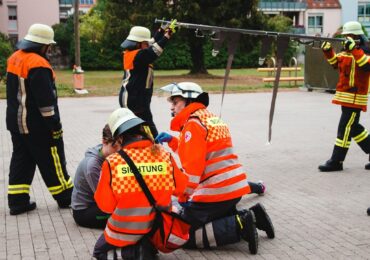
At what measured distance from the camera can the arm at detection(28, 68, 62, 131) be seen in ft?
19.3

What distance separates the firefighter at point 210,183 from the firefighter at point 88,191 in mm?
764

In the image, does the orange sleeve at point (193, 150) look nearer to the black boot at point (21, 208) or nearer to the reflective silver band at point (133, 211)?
the reflective silver band at point (133, 211)

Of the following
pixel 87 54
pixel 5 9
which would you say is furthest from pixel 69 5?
pixel 87 54

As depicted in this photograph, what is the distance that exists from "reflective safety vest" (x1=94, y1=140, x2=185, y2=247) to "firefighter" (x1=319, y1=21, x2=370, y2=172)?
13.4 ft

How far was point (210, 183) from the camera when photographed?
500 centimetres

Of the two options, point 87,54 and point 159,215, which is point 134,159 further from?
point 87,54

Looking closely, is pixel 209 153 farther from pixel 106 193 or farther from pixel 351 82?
pixel 351 82

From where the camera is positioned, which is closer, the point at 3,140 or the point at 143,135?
the point at 143,135

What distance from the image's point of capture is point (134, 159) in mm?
4266

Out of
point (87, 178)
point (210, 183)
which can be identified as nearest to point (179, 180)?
point (210, 183)

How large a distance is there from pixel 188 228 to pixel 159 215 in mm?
436

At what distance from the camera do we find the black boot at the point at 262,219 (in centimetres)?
524

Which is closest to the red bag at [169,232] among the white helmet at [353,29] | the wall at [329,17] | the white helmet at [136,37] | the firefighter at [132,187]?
the firefighter at [132,187]

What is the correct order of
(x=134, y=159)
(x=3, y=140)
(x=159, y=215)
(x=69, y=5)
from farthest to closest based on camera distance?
(x=69, y=5), (x=3, y=140), (x=159, y=215), (x=134, y=159)
